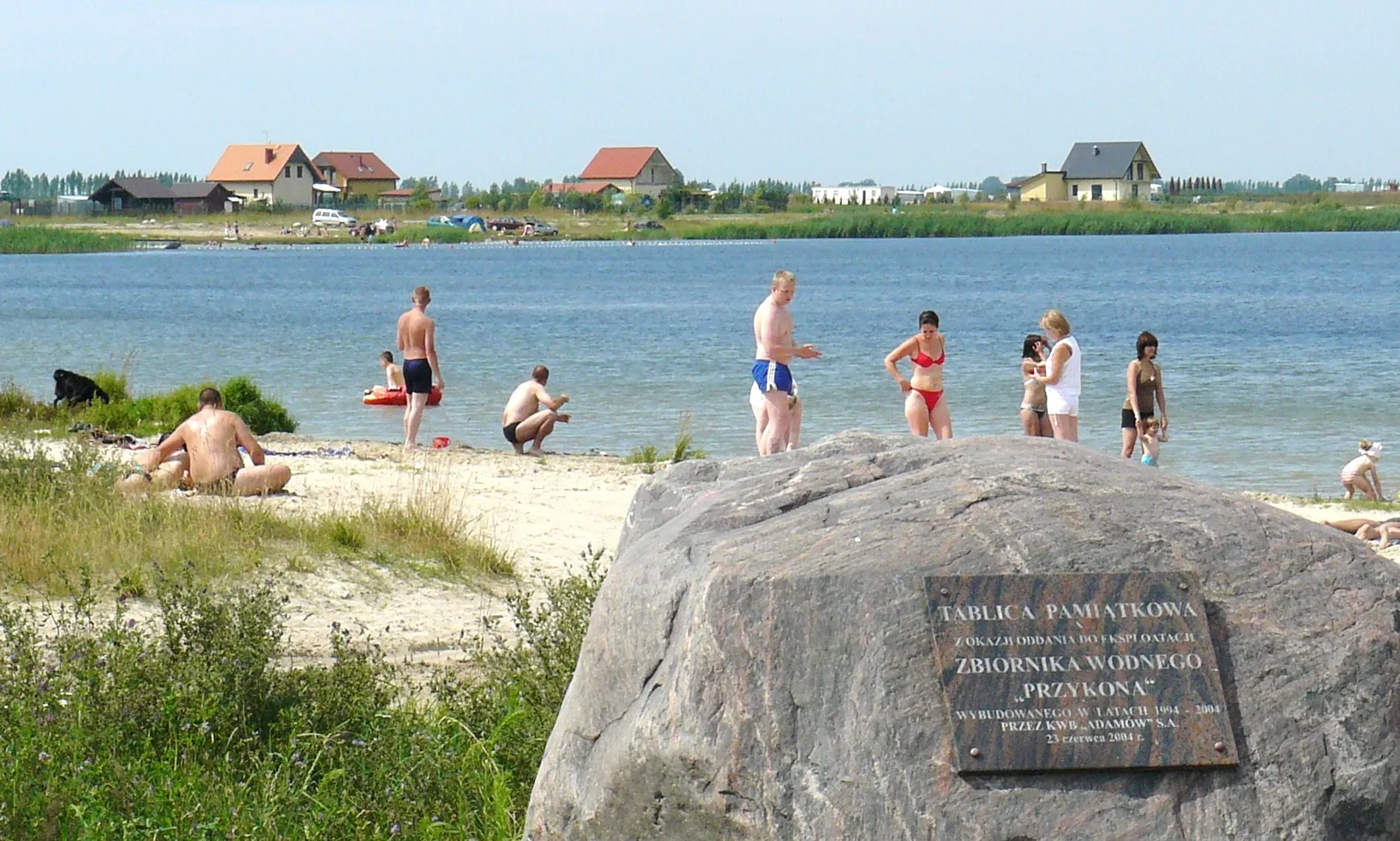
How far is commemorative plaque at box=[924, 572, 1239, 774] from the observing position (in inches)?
149

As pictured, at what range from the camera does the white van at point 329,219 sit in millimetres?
116375

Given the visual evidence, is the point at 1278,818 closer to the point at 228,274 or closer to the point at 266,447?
the point at 266,447

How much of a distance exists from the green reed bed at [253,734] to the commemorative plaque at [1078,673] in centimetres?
146

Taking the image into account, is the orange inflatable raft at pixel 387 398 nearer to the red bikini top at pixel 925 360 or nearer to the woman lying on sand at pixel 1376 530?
the red bikini top at pixel 925 360

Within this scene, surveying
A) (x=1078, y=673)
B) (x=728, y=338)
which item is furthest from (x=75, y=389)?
(x=728, y=338)

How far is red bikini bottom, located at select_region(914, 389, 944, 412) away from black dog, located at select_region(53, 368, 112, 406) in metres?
10.2

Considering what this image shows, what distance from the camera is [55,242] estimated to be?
94.8 meters

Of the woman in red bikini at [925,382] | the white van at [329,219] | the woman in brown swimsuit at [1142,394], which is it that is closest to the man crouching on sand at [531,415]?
the woman in red bikini at [925,382]

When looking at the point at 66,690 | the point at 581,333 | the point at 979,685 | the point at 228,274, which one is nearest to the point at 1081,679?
the point at 979,685

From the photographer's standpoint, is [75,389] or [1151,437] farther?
[75,389]

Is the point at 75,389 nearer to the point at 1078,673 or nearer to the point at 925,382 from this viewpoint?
the point at 925,382

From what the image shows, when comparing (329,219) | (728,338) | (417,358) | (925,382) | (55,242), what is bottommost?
(55,242)

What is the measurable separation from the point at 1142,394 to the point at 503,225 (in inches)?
4410

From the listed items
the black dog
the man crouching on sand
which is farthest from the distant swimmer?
the man crouching on sand
